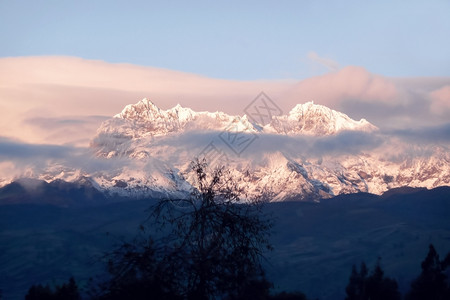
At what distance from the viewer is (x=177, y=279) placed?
21984 mm

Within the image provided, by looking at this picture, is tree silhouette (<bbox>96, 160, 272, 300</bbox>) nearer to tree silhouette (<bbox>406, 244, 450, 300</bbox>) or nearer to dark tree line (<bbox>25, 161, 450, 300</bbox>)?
dark tree line (<bbox>25, 161, 450, 300</bbox>)

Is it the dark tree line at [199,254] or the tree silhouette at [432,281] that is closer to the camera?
the dark tree line at [199,254]

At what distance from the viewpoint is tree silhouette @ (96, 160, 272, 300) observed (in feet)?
71.4

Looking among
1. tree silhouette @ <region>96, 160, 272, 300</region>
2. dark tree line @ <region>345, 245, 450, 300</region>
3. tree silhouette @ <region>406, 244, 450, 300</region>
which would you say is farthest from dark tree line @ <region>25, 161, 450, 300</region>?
tree silhouette @ <region>406, 244, 450, 300</region>

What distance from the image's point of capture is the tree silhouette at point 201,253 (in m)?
21.8

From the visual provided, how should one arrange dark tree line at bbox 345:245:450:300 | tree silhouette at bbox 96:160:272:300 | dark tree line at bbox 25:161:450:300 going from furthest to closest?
1. dark tree line at bbox 345:245:450:300
2. tree silhouette at bbox 96:160:272:300
3. dark tree line at bbox 25:161:450:300

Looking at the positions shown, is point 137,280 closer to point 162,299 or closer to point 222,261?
point 162,299

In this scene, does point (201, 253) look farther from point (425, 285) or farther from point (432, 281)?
point (425, 285)

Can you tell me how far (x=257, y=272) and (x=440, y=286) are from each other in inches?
2137

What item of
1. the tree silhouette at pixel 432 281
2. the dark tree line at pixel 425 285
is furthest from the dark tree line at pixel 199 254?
the tree silhouette at pixel 432 281

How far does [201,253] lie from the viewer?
74.5 feet

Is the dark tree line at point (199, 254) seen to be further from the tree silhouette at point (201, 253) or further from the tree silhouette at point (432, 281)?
the tree silhouette at point (432, 281)

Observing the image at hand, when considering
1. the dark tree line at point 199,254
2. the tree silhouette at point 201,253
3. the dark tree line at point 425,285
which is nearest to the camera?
the dark tree line at point 199,254

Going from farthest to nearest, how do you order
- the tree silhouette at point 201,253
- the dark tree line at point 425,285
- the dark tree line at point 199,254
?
the dark tree line at point 425,285 < the tree silhouette at point 201,253 < the dark tree line at point 199,254
